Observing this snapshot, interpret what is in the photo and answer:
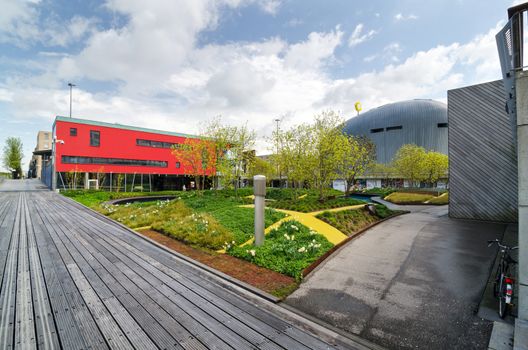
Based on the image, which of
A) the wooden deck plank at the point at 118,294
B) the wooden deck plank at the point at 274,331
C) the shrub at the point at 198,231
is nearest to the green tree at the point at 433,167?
the shrub at the point at 198,231

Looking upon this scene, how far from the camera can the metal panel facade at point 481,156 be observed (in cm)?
1322

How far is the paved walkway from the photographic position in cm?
408

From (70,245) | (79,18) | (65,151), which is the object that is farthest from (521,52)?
(65,151)

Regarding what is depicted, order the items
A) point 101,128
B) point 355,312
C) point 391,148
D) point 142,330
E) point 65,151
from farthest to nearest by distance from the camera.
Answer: point 391,148
point 101,128
point 65,151
point 355,312
point 142,330

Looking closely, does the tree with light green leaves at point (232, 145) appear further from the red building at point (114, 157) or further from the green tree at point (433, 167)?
the green tree at point (433, 167)

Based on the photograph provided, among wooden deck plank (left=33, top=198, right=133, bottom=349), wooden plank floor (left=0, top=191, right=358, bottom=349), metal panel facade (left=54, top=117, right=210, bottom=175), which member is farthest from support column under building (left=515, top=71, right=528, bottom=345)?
metal panel facade (left=54, top=117, right=210, bottom=175)

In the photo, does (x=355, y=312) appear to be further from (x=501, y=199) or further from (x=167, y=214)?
(x=501, y=199)

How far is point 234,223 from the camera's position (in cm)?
1087

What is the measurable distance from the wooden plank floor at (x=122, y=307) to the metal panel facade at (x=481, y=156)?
1589 cm

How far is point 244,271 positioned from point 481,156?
1612 cm

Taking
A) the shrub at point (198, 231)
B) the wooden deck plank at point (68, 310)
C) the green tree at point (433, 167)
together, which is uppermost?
the green tree at point (433, 167)

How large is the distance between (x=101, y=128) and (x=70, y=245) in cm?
3165

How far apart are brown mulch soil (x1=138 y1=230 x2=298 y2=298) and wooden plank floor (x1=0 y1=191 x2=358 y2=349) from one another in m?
0.68

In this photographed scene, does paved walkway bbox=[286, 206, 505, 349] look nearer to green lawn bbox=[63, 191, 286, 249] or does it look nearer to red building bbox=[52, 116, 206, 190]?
green lawn bbox=[63, 191, 286, 249]
